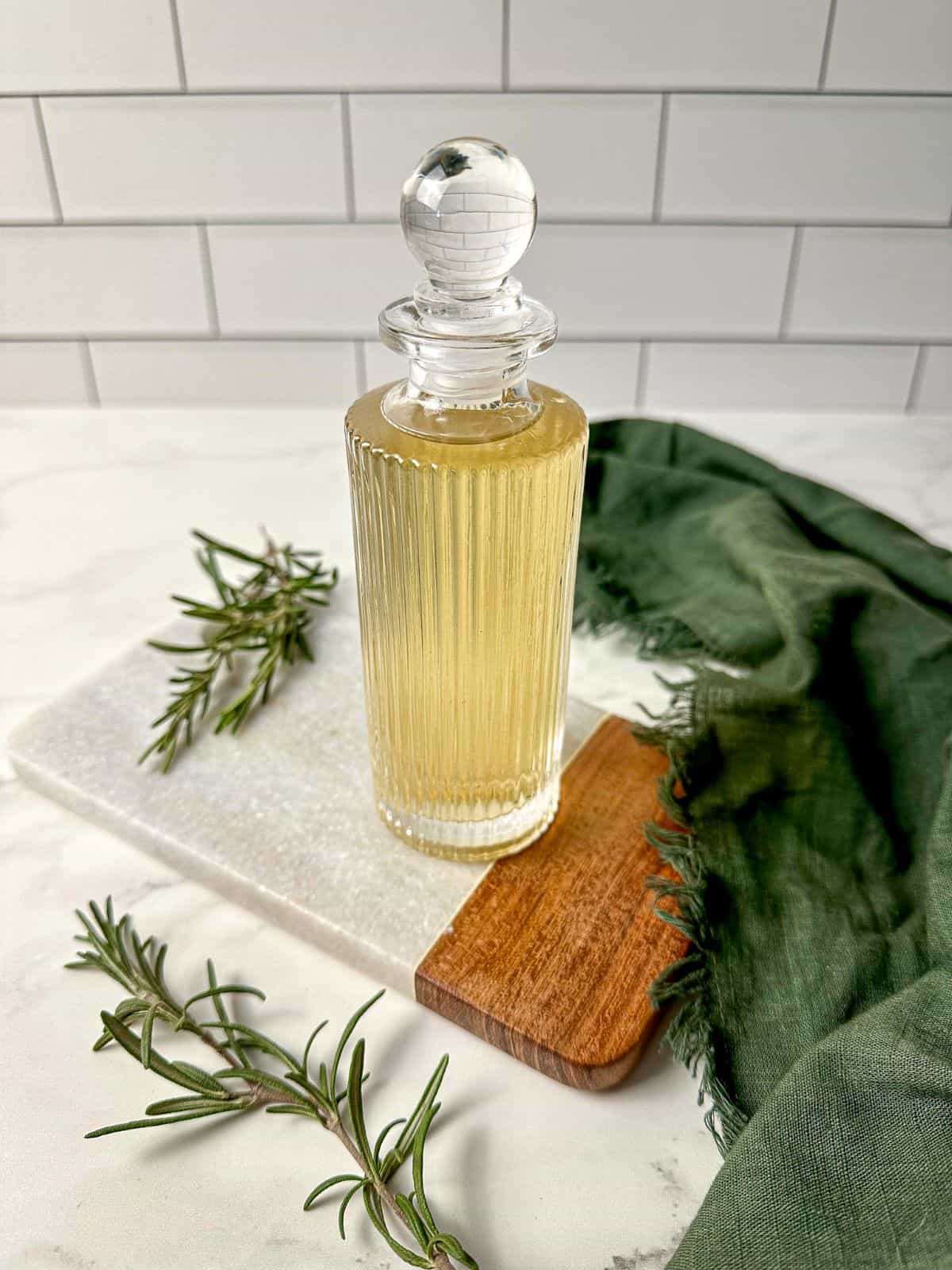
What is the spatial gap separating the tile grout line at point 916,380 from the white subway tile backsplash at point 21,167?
2.39 feet

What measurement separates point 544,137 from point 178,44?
0.91 feet

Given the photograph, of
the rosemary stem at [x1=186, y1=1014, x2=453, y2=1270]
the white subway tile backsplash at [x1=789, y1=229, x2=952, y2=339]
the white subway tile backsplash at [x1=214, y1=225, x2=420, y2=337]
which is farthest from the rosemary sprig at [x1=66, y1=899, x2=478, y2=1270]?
the white subway tile backsplash at [x1=789, y1=229, x2=952, y2=339]

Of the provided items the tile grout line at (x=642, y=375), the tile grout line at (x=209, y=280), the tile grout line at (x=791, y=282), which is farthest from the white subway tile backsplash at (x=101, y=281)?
the tile grout line at (x=791, y=282)

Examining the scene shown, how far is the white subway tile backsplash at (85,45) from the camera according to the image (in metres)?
0.77

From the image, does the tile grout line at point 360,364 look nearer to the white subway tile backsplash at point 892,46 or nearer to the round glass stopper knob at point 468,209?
the white subway tile backsplash at point 892,46

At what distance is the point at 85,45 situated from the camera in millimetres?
784

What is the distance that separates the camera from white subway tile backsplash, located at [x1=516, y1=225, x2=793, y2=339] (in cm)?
85

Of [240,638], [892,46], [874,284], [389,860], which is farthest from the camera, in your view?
[874,284]

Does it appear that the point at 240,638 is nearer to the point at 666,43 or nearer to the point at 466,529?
the point at 466,529

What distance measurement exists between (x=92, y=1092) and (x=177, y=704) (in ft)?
0.66

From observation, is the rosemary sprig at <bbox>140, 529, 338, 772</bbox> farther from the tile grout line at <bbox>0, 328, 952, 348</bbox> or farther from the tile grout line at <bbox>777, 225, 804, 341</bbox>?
the tile grout line at <bbox>777, 225, 804, 341</bbox>

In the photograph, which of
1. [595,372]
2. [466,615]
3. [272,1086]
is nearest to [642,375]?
[595,372]

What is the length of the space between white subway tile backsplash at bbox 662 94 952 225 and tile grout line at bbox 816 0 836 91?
0.04 ft

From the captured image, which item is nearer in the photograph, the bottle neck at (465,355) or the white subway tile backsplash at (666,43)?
the bottle neck at (465,355)
